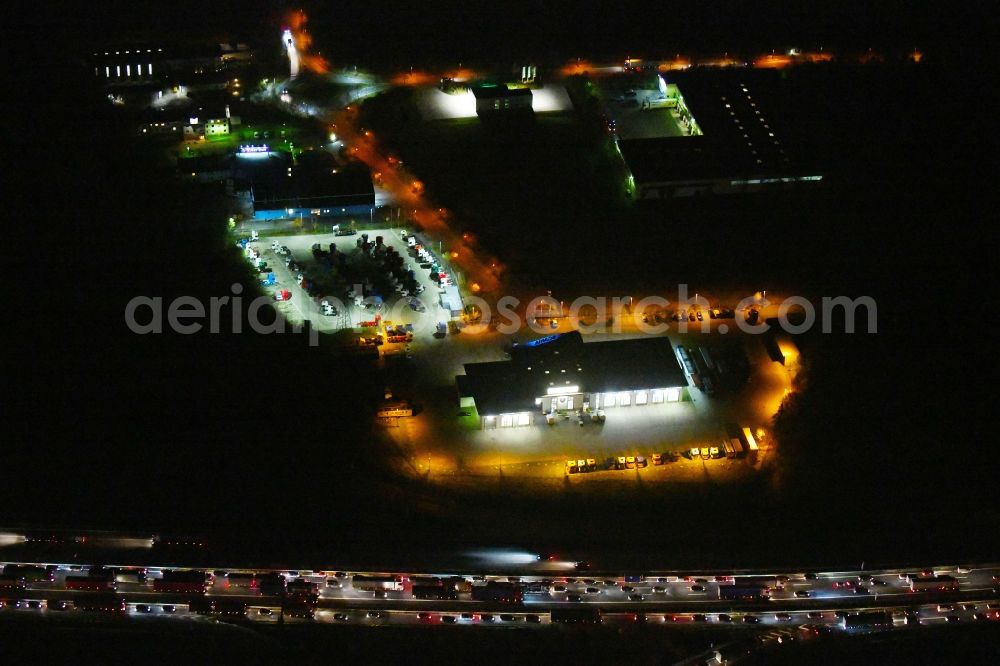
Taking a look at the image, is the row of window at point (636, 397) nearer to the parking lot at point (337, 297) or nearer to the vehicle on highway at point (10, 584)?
the parking lot at point (337, 297)

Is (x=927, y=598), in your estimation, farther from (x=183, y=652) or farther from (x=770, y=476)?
(x=183, y=652)

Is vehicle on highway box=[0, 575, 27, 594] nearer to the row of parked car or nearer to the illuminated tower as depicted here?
the row of parked car

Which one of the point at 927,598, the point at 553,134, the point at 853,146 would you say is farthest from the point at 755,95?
the point at 927,598

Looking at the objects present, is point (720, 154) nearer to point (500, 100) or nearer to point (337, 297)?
point (500, 100)

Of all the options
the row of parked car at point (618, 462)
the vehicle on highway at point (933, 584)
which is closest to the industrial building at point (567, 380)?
the row of parked car at point (618, 462)

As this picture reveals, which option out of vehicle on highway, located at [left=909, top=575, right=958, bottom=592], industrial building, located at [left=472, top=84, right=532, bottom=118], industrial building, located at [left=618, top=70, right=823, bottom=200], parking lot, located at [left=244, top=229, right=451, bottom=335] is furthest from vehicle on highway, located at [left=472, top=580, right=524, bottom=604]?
industrial building, located at [left=472, top=84, right=532, bottom=118]

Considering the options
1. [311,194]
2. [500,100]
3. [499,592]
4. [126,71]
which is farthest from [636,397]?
[126,71]
